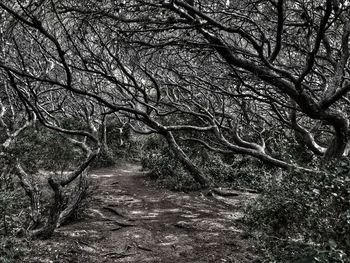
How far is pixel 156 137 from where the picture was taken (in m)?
18.1

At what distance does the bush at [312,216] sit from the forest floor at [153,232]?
1193mm

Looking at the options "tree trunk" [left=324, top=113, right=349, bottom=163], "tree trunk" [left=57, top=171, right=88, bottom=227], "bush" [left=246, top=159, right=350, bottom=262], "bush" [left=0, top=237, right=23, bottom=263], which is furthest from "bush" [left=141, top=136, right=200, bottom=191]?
"bush" [left=0, top=237, right=23, bottom=263]

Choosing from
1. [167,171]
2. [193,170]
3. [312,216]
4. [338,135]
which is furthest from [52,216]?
[167,171]

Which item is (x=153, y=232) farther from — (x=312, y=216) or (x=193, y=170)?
(x=193, y=170)

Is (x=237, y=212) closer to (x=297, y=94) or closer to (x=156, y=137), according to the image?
(x=297, y=94)

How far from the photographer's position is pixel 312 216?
3889 millimetres

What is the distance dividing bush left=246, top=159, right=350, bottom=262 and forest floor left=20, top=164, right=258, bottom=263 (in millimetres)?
1193

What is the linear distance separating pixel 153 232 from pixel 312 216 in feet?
14.3

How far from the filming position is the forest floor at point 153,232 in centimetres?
582

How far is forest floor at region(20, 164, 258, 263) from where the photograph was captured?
19.1 ft

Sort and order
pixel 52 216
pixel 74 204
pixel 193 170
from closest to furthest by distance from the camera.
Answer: pixel 52 216 → pixel 74 204 → pixel 193 170

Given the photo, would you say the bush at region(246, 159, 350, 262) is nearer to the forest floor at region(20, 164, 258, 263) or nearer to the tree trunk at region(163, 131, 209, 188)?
the forest floor at region(20, 164, 258, 263)

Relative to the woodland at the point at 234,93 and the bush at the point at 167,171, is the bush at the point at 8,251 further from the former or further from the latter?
the bush at the point at 167,171

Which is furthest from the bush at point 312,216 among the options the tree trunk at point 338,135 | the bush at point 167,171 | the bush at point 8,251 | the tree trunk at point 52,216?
the bush at point 167,171
